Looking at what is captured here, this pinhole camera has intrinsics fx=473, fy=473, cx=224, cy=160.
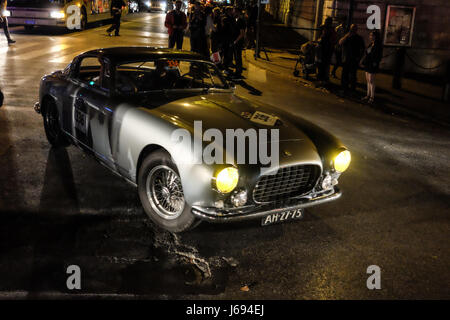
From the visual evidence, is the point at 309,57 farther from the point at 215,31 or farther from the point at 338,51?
the point at 215,31

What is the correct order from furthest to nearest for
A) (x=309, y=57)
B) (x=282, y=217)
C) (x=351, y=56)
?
1. (x=309, y=57)
2. (x=351, y=56)
3. (x=282, y=217)

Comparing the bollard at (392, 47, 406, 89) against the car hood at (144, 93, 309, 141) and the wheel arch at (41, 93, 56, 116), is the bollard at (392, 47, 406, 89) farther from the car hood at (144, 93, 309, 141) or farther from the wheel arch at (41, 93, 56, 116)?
the wheel arch at (41, 93, 56, 116)

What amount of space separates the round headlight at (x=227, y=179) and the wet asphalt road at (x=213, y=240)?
63cm

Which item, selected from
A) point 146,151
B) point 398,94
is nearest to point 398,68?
point 398,94

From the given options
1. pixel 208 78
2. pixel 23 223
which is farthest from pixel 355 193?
pixel 23 223

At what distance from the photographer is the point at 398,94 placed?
42.9 ft

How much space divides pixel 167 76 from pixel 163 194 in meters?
1.66

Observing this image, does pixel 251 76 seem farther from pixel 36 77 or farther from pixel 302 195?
pixel 302 195

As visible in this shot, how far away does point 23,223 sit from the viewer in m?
4.44

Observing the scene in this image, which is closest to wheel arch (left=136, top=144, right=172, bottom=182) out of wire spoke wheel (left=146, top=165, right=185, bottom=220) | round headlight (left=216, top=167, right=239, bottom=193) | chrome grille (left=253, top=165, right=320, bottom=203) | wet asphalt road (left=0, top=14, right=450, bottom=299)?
wire spoke wheel (left=146, top=165, right=185, bottom=220)

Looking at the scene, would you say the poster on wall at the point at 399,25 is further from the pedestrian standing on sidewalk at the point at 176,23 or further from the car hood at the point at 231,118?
the car hood at the point at 231,118

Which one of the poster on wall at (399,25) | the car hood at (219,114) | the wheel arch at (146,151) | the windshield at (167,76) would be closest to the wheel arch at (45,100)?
the windshield at (167,76)

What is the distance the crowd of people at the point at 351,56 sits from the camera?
11.6 metres
